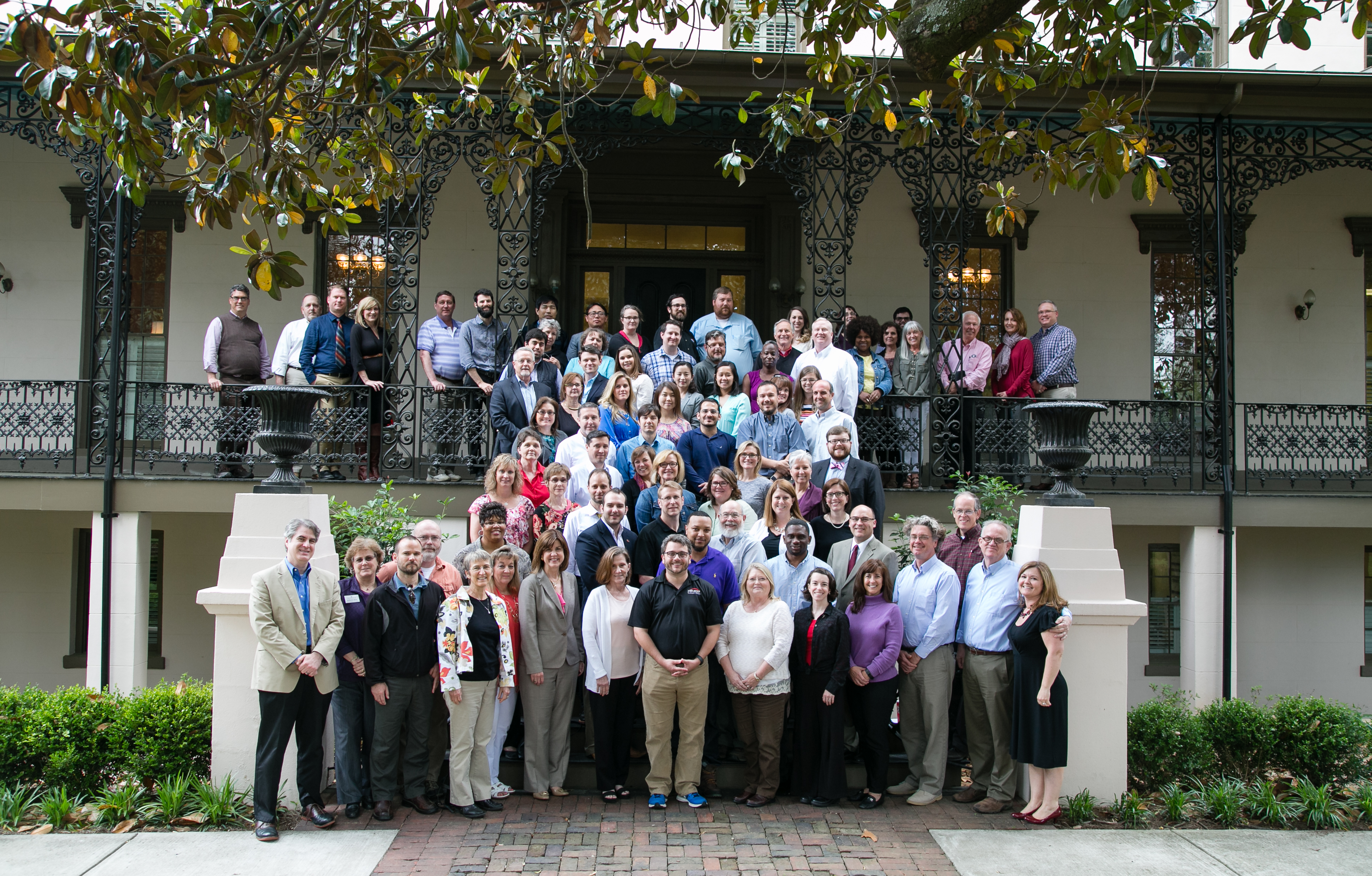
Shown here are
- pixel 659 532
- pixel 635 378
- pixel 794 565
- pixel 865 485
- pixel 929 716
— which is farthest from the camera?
pixel 635 378

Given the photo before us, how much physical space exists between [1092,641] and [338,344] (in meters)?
7.97

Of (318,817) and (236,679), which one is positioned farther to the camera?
(236,679)

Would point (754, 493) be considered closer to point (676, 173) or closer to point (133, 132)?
point (133, 132)

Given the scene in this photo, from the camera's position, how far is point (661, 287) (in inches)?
542

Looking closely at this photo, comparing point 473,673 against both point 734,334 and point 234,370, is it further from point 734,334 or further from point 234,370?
point 234,370

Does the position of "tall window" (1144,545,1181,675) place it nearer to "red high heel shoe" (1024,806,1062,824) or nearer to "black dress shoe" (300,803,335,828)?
"red high heel shoe" (1024,806,1062,824)

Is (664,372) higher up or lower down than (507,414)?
higher up

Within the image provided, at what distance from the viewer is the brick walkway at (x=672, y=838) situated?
5855 millimetres

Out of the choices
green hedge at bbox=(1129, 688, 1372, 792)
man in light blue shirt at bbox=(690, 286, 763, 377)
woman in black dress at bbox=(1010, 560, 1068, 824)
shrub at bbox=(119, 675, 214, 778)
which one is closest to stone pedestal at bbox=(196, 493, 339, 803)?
shrub at bbox=(119, 675, 214, 778)

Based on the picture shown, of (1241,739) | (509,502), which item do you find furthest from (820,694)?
(1241,739)

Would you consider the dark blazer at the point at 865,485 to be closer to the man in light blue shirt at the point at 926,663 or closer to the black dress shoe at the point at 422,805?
the man in light blue shirt at the point at 926,663

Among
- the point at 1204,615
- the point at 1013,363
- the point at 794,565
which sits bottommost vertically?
the point at 1204,615

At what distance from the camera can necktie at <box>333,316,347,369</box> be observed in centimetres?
1080

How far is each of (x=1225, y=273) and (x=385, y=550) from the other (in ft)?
31.4
